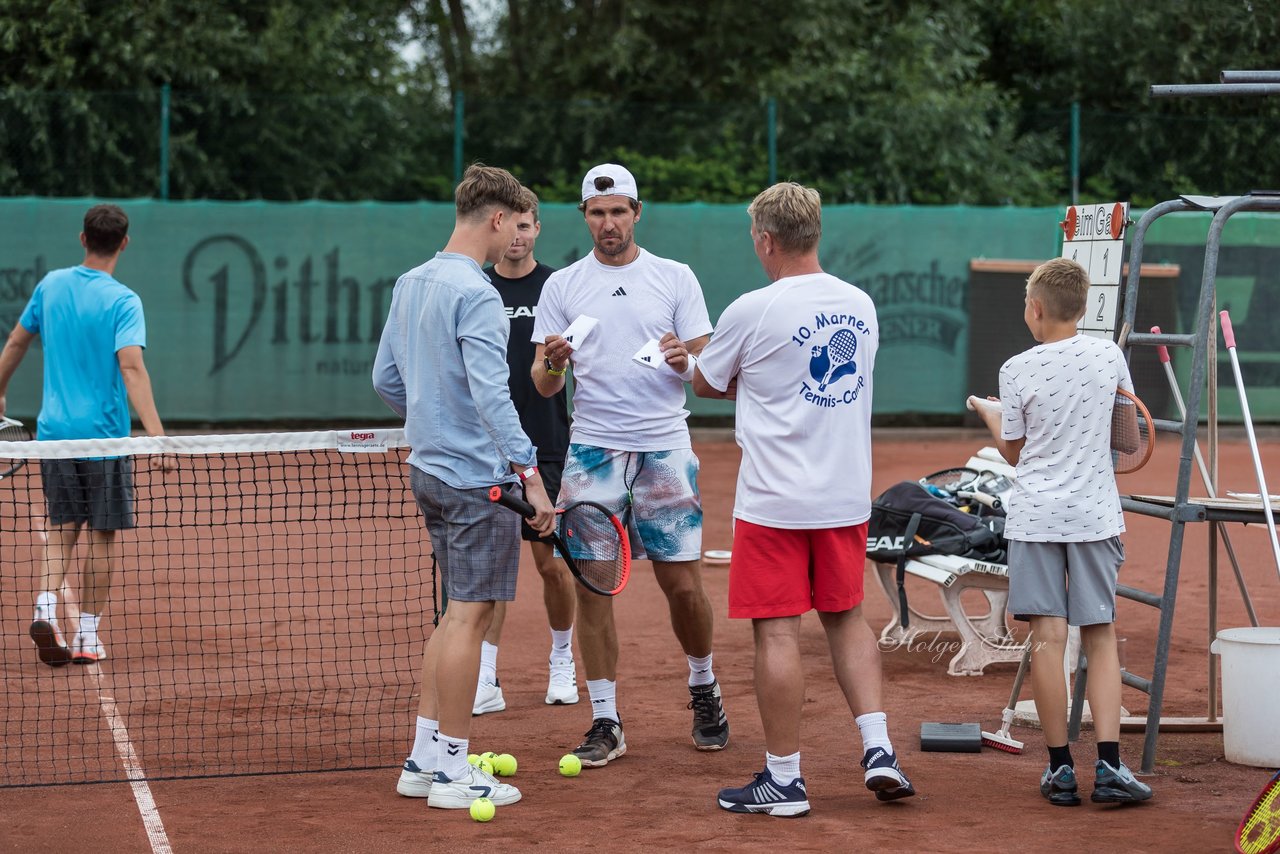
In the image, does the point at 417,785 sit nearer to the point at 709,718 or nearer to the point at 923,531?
the point at 709,718

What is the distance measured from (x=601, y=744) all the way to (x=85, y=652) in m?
2.65

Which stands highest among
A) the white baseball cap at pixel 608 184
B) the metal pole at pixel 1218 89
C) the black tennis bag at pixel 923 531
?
the metal pole at pixel 1218 89

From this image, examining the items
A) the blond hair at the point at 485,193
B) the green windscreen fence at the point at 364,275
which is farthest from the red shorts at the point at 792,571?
the green windscreen fence at the point at 364,275

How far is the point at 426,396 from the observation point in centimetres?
464

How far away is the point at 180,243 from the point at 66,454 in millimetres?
9301

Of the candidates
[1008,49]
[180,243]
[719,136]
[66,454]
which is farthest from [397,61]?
[66,454]

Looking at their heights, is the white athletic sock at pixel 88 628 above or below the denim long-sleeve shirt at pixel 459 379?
below

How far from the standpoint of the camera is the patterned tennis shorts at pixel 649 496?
5.24 m

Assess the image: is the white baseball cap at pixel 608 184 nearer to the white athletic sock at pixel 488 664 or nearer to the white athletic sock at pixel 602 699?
the white athletic sock at pixel 602 699

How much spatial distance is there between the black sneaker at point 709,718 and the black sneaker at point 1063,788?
3.93 ft

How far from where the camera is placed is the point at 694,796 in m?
→ 4.80

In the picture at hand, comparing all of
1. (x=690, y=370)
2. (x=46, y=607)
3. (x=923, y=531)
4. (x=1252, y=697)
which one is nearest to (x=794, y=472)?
(x=690, y=370)

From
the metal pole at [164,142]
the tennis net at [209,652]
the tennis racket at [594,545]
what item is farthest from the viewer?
the metal pole at [164,142]

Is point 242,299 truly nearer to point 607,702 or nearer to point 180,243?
point 180,243
